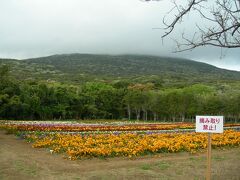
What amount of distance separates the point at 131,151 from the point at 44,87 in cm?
4609

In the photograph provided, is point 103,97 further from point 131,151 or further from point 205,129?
point 205,129

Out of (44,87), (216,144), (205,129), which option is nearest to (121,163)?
(205,129)

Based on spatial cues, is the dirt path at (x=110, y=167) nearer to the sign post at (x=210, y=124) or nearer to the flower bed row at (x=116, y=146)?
the flower bed row at (x=116, y=146)

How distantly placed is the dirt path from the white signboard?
3118mm

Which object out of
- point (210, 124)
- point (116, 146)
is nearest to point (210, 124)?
point (210, 124)

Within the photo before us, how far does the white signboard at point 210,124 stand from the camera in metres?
9.02

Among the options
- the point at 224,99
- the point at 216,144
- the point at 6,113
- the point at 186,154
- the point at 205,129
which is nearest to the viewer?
the point at 205,129

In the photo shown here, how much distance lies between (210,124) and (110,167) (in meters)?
5.30

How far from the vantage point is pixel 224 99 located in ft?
234

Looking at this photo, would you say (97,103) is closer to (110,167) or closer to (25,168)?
(110,167)

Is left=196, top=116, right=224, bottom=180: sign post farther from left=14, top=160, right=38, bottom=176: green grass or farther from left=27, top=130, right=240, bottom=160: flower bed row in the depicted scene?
left=27, top=130, right=240, bottom=160: flower bed row

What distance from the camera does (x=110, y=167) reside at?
13.4 meters

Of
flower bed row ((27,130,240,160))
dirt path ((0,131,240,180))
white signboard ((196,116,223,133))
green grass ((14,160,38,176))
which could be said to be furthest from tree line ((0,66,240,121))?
white signboard ((196,116,223,133))

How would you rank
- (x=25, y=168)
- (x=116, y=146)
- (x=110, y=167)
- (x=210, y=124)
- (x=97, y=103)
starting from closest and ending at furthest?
(x=210, y=124)
(x=25, y=168)
(x=110, y=167)
(x=116, y=146)
(x=97, y=103)
